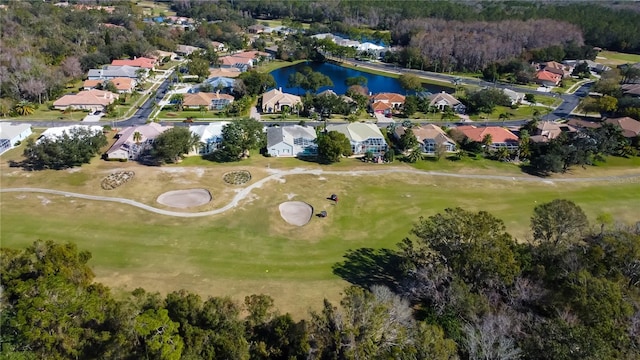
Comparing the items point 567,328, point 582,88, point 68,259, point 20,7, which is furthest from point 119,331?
point 20,7

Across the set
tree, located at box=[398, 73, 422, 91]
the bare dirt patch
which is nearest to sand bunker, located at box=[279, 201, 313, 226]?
the bare dirt patch

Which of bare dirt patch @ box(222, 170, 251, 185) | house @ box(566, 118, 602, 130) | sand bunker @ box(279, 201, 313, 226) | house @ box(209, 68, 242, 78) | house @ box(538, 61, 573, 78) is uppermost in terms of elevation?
house @ box(538, 61, 573, 78)

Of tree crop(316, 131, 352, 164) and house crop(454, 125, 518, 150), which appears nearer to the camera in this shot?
tree crop(316, 131, 352, 164)

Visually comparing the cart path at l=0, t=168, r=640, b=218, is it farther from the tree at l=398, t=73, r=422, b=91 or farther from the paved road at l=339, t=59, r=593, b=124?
the tree at l=398, t=73, r=422, b=91

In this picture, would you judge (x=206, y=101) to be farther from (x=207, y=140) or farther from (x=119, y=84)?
(x=119, y=84)

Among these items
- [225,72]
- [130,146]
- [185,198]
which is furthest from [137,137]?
[225,72]

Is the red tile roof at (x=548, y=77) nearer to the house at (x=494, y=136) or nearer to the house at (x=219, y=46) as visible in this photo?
the house at (x=494, y=136)

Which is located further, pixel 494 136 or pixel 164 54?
pixel 164 54

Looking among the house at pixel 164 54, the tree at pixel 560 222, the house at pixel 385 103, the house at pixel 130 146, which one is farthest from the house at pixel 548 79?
the house at pixel 164 54
